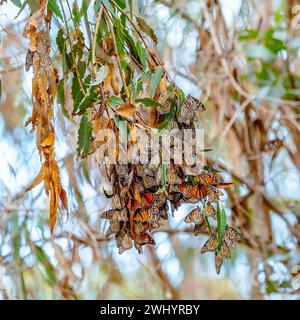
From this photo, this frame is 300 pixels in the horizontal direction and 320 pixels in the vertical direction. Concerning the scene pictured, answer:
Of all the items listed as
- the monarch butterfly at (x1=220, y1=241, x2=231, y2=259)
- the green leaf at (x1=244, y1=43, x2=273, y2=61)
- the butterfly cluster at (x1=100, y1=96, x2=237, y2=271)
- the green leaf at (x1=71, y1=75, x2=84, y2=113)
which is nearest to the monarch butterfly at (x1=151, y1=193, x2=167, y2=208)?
the butterfly cluster at (x1=100, y1=96, x2=237, y2=271)

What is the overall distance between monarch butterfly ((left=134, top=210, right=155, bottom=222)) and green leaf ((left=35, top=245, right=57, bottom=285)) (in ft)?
3.25

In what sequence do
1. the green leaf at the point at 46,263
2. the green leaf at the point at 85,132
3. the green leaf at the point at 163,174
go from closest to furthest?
the green leaf at the point at 163,174 → the green leaf at the point at 85,132 → the green leaf at the point at 46,263

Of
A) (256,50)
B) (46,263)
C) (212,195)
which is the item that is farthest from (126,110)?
(256,50)

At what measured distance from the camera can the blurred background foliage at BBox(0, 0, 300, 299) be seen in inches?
67.7

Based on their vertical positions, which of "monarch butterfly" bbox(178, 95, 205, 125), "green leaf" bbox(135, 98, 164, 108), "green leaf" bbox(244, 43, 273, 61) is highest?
"green leaf" bbox(244, 43, 273, 61)

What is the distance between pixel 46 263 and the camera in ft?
5.63

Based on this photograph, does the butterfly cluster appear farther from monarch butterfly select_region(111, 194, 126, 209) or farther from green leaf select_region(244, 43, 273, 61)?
green leaf select_region(244, 43, 273, 61)

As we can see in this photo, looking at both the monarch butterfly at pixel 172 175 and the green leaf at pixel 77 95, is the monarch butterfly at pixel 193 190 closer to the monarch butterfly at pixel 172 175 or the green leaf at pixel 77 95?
the monarch butterfly at pixel 172 175

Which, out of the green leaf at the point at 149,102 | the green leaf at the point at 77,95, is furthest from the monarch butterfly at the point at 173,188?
the green leaf at the point at 77,95

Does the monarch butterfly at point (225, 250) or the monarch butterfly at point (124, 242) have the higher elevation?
the monarch butterfly at point (124, 242)

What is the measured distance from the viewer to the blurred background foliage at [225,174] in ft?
5.65

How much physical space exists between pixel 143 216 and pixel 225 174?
1151 millimetres

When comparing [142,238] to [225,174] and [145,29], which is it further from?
[225,174]

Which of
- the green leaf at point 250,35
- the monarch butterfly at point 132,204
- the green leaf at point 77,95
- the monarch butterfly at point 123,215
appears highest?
the green leaf at point 250,35
